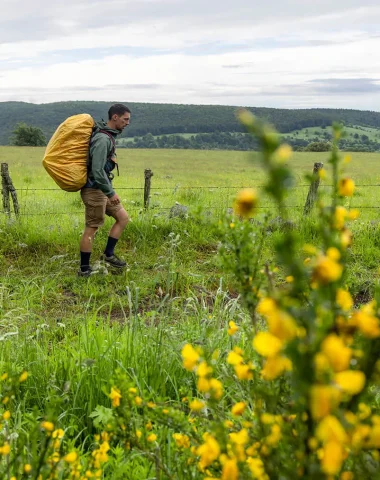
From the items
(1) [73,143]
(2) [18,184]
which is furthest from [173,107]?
(1) [73,143]

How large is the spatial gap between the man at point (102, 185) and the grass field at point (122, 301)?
0.40 meters

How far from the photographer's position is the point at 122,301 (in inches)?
252

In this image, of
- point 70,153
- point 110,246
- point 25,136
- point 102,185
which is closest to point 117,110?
point 70,153

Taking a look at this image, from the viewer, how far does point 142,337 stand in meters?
3.95

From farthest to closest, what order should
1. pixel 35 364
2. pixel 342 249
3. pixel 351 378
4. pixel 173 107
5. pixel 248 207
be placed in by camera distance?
pixel 173 107, pixel 35 364, pixel 342 249, pixel 248 207, pixel 351 378

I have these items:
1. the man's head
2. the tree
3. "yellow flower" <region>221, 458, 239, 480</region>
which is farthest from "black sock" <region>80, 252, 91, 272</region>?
the tree

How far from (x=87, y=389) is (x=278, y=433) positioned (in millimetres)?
2371

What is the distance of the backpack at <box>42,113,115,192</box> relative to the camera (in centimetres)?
664

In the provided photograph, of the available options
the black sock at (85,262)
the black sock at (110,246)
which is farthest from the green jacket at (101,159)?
the black sock at (85,262)

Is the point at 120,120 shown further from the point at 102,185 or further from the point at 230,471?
the point at 230,471

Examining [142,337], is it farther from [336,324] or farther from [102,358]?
[336,324]

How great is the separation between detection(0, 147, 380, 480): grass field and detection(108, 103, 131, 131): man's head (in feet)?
5.41

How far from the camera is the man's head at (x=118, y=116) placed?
6.68 metres

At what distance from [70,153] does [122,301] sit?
6.74 feet
